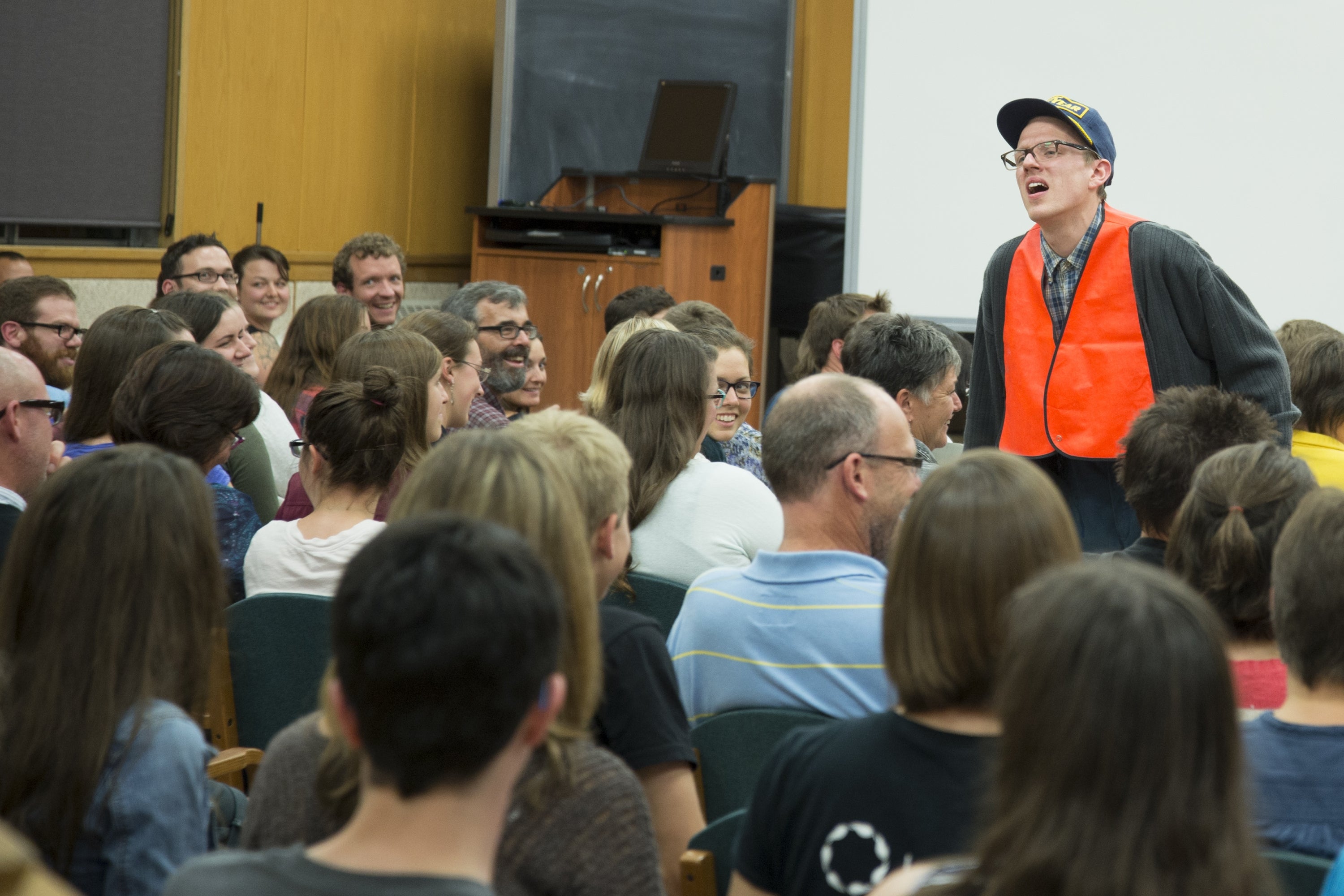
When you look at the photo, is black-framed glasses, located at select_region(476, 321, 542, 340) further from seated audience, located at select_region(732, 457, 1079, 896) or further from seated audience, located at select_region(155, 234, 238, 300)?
seated audience, located at select_region(732, 457, 1079, 896)

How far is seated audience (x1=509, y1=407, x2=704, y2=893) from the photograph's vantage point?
1624 millimetres

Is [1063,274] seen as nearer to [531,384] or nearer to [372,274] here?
[531,384]

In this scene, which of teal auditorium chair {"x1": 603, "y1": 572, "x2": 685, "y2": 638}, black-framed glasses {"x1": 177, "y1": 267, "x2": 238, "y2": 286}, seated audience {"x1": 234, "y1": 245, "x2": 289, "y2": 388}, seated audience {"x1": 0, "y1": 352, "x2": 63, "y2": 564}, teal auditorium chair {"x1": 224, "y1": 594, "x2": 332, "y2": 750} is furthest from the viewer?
seated audience {"x1": 234, "y1": 245, "x2": 289, "y2": 388}

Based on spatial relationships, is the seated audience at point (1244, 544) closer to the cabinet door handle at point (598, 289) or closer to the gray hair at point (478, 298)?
the gray hair at point (478, 298)

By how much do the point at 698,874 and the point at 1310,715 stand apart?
2.21 ft

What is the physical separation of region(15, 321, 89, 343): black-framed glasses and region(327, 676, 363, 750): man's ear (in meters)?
3.30

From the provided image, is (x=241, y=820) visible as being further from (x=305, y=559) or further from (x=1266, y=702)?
(x=1266, y=702)

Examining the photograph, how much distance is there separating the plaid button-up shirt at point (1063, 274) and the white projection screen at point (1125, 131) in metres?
2.72

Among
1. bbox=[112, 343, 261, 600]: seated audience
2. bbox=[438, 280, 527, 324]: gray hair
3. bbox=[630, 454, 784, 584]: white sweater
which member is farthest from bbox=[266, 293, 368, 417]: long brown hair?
bbox=[630, 454, 784, 584]: white sweater

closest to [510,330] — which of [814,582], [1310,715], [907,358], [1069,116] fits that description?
[907,358]

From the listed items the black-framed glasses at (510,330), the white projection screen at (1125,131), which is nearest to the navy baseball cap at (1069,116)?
the black-framed glasses at (510,330)

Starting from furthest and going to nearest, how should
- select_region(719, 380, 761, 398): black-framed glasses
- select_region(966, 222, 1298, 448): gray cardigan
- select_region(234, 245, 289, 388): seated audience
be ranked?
1. select_region(234, 245, 289, 388): seated audience
2. select_region(719, 380, 761, 398): black-framed glasses
3. select_region(966, 222, 1298, 448): gray cardigan

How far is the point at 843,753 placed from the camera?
1.32m

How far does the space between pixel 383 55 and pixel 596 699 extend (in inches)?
251
